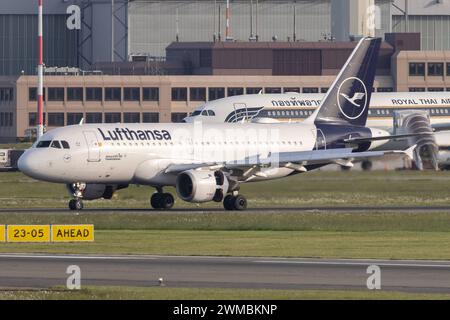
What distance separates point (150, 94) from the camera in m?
152

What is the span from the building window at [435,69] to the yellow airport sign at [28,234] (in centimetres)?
10824

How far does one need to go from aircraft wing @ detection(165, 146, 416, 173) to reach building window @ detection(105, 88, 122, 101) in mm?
83311

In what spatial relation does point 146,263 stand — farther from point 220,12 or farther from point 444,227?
point 220,12

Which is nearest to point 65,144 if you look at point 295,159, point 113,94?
point 295,159

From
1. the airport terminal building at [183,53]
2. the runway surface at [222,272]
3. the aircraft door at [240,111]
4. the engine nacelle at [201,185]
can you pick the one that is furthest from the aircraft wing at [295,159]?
the airport terminal building at [183,53]

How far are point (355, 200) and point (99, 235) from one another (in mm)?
22617

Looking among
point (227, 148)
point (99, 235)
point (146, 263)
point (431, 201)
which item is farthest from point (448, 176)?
point (146, 263)

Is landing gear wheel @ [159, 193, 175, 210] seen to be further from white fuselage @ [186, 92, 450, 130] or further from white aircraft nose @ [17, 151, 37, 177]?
white fuselage @ [186, 92, 450, 130]

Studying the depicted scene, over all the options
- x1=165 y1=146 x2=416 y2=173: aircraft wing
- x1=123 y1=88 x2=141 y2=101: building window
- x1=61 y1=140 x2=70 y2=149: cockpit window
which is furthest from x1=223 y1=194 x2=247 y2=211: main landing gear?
x1=123 y1=88 x2=141 y2=101: building window

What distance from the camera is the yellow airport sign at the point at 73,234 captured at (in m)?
49.9

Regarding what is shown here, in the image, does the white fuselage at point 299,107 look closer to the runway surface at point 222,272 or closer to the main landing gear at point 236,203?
the main landing gear at point 236,203

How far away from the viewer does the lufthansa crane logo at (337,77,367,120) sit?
7694 centimetres

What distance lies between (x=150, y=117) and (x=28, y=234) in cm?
10160
